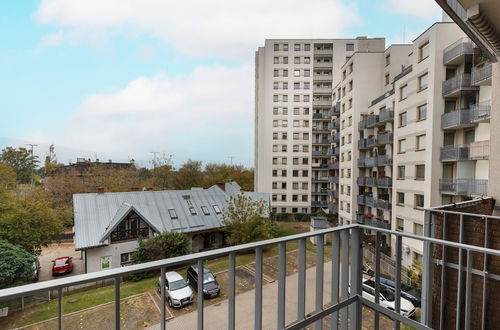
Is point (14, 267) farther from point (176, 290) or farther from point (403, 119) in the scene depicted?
point (403, 119)

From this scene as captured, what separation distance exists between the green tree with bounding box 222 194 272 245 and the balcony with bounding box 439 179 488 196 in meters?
8.29

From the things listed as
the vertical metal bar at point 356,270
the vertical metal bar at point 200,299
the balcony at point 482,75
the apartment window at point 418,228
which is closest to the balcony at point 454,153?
the balcony at point 482,75

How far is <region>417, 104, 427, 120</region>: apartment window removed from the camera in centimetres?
1149

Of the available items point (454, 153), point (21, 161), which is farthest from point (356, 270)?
point (21, 161)

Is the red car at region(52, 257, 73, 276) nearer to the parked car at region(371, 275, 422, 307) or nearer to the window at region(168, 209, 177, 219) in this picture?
the window at region(168, 209, 177, 219)

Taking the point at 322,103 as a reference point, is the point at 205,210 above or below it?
below

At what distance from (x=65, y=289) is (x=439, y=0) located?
2.77 metres

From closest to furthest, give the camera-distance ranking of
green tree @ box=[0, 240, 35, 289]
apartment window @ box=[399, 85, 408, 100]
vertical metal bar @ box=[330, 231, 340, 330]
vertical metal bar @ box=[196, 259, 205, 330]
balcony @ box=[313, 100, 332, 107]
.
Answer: vertical metal bar @ box=[196, 259, 205, 330] < vertical metal bar @ box=[330, 231, 340, 330] < green tree @ box=[0, 240, 35, 289] < apartment window @ box=[399, 85, 408, 100] < balcony @ box=[313, 100, 332, 107]

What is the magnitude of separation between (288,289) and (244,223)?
1224 cm

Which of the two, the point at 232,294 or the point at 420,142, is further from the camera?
the point at 420,142

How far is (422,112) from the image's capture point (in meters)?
11.7

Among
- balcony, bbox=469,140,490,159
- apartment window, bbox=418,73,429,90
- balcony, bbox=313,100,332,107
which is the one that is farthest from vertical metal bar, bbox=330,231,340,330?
balcony, bbox=313,100,332,107

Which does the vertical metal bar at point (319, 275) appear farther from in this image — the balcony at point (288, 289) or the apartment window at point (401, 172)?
the apartment window at point (401, 172)

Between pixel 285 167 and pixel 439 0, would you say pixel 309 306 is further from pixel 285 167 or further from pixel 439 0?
pixel 285 167
